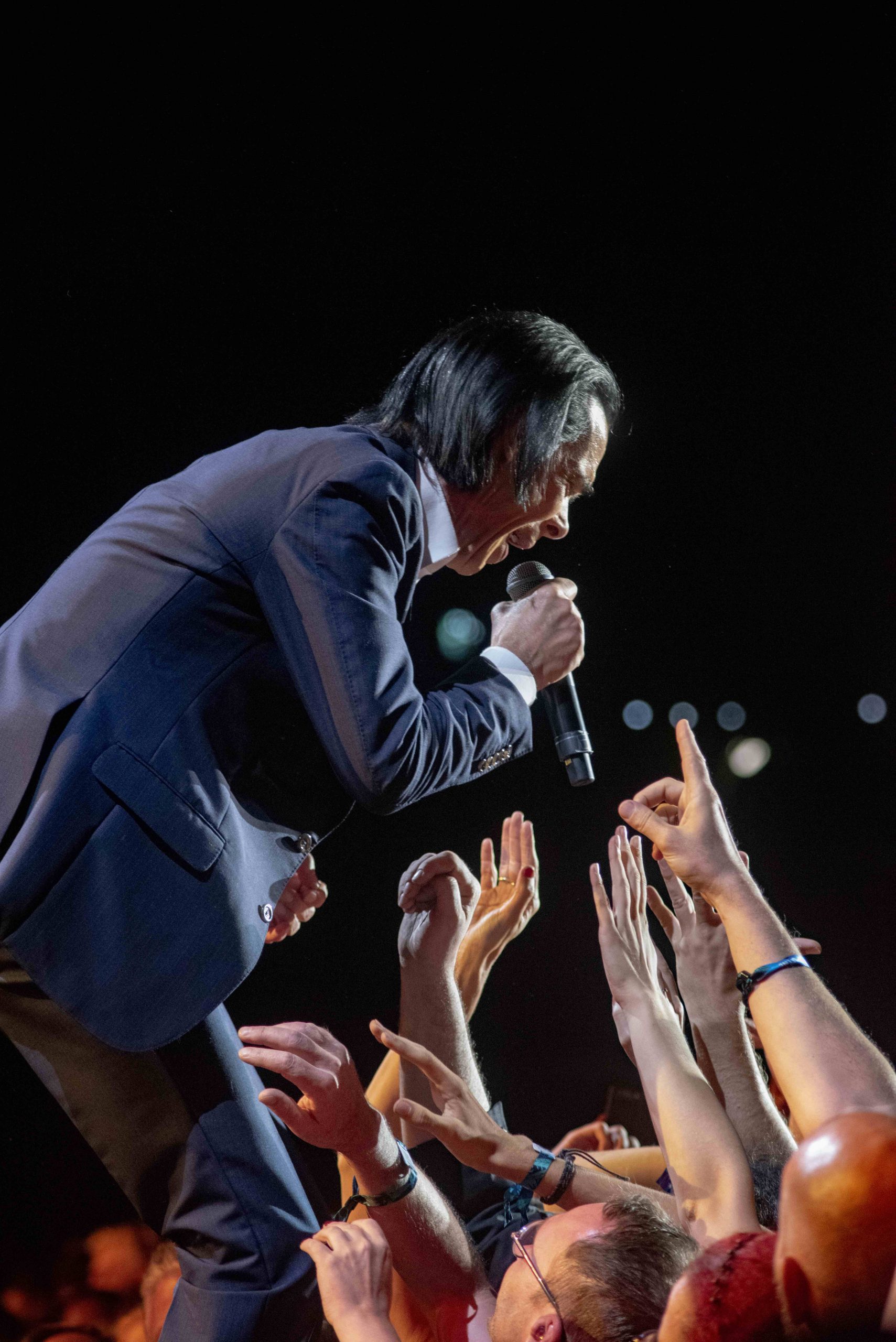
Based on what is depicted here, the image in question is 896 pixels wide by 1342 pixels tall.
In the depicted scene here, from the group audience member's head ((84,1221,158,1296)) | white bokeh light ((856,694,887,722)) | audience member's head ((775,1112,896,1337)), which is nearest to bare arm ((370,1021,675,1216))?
audience member's head ((775,1112,896,1337))

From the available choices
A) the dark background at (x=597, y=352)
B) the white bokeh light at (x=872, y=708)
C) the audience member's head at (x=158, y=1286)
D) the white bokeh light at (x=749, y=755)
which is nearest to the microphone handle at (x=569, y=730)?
the dark background at (x=597, y=352)

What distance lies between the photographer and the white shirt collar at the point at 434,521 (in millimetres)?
1427

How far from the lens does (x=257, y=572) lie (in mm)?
1161

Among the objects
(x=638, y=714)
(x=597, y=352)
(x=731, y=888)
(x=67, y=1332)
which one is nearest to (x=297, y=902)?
(x=731, y=888)

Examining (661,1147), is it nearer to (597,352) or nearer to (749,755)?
(597,352)

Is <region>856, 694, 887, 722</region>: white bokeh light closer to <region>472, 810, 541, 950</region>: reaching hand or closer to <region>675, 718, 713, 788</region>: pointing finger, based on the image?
<region>472, 810, 541, 950</region>: reaching hand

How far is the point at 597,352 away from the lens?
11.2 feet

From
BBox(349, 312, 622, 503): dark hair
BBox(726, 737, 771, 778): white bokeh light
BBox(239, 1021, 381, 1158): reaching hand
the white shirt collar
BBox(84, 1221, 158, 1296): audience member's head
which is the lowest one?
BBox(84, 1221, 158, 1296): audience member's head

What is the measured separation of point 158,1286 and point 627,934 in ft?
6.01

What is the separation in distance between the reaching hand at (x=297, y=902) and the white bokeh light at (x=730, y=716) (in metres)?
2.89

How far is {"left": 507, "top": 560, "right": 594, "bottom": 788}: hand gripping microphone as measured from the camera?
184 centimetres

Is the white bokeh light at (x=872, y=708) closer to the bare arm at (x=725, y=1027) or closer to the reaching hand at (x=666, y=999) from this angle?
the reaching hand at (x=666, y=999)

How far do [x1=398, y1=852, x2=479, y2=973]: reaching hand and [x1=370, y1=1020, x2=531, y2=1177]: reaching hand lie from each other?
0.32m

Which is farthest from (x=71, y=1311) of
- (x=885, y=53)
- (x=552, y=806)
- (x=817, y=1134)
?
(x=885, y=53)
